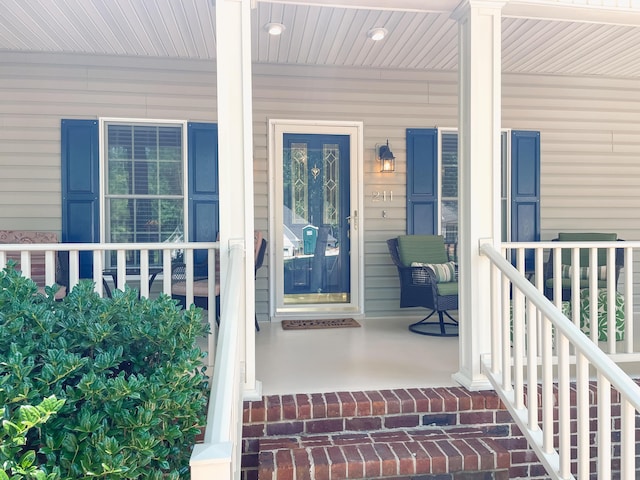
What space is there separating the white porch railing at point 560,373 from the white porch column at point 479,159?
0.11 m

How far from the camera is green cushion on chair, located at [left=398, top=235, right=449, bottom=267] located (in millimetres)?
4570

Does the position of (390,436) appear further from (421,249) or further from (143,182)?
(143,182)

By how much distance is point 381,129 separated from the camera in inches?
192

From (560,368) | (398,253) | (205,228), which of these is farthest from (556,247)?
(205,228)

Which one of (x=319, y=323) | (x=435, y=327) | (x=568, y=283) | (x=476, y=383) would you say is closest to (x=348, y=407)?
Answer: (x=476, y=383)

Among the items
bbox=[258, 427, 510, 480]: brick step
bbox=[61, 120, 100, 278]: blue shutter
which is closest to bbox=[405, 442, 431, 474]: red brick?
bbox=[258, 427, 510, 480]: brick step

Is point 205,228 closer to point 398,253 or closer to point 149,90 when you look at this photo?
point 149,90

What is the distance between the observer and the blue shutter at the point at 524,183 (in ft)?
16.7

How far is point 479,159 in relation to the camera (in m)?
2.83

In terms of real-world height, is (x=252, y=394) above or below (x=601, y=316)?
below

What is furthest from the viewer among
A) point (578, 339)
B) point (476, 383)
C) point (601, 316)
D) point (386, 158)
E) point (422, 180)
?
point (422, 180)

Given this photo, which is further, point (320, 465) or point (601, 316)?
A: point (601, 316)

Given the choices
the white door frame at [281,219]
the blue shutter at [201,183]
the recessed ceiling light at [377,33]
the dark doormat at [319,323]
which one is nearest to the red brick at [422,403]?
the dark doormat at [319,323]

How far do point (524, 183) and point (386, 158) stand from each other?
5.34ft
